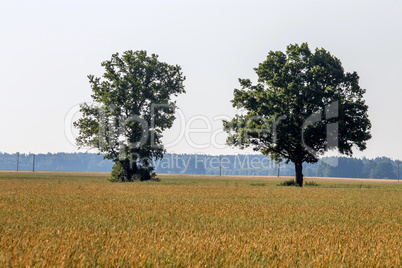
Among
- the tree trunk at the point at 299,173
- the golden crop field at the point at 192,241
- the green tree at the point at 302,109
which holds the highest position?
the green tree at the point at 302,109

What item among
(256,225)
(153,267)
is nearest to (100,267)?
(153,267)

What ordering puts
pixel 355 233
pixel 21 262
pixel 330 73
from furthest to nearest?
pixel 330 73, pixel 355 233, pixel 21 262

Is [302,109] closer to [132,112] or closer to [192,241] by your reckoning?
[132,112]

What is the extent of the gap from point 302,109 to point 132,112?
755 inches

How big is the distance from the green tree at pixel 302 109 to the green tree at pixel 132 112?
384 inches

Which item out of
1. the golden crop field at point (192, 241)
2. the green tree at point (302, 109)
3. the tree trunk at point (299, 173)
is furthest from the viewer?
the tree trunk at point (299, 173)

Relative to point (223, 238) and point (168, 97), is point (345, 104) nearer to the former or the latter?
point (168, 97)

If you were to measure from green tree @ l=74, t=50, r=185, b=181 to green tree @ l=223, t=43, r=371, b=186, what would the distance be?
9.76 meters

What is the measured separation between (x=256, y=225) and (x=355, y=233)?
2269 millimetres

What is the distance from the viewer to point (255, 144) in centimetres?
4697

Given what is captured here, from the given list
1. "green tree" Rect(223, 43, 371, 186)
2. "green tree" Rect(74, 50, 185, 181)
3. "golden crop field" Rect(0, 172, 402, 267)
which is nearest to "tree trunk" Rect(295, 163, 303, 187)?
"green tree" Rect(223, 43, 371, 186)

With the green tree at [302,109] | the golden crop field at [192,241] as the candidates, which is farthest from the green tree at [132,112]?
the golden crop field at [192,241]

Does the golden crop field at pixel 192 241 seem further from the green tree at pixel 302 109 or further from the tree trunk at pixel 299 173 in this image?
the tree trunk at pixel 299 173

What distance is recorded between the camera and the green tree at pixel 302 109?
42625mm
